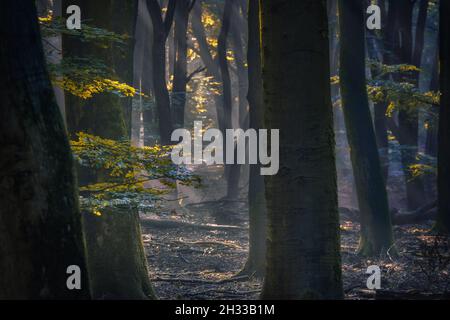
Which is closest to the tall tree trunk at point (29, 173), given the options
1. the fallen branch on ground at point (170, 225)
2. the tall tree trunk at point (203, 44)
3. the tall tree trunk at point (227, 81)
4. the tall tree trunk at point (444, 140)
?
the tall tree trunk at point (444, 140)

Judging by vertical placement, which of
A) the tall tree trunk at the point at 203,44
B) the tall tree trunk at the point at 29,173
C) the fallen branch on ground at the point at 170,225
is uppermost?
the tall tree trunk at the point at 203,44

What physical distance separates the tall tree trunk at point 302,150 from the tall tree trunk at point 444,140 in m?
9.25

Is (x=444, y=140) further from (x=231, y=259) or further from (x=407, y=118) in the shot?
(x=407, y=118)

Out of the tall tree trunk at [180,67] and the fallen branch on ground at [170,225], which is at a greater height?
the tall tree trunk at [180,67]

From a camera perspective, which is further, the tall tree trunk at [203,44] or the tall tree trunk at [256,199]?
the tall tree trunk at [203,44]

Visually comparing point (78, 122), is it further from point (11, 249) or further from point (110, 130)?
point (11, 249)

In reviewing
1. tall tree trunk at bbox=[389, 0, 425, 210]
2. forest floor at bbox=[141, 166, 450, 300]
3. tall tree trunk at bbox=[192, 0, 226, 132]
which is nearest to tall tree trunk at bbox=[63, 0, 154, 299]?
forest floor at bbox=[141, 166, 450, 300]

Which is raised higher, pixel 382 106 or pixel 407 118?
pixel 382 106

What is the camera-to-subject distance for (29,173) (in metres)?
5.73

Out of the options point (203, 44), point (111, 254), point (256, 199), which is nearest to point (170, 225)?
point (256, 199)

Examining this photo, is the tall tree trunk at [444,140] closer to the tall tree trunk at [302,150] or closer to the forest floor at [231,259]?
the forest floor at [231,259]

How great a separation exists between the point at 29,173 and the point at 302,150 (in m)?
2.72

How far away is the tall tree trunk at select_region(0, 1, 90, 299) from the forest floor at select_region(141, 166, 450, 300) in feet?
10.7

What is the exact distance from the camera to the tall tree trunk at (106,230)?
9.57 m
